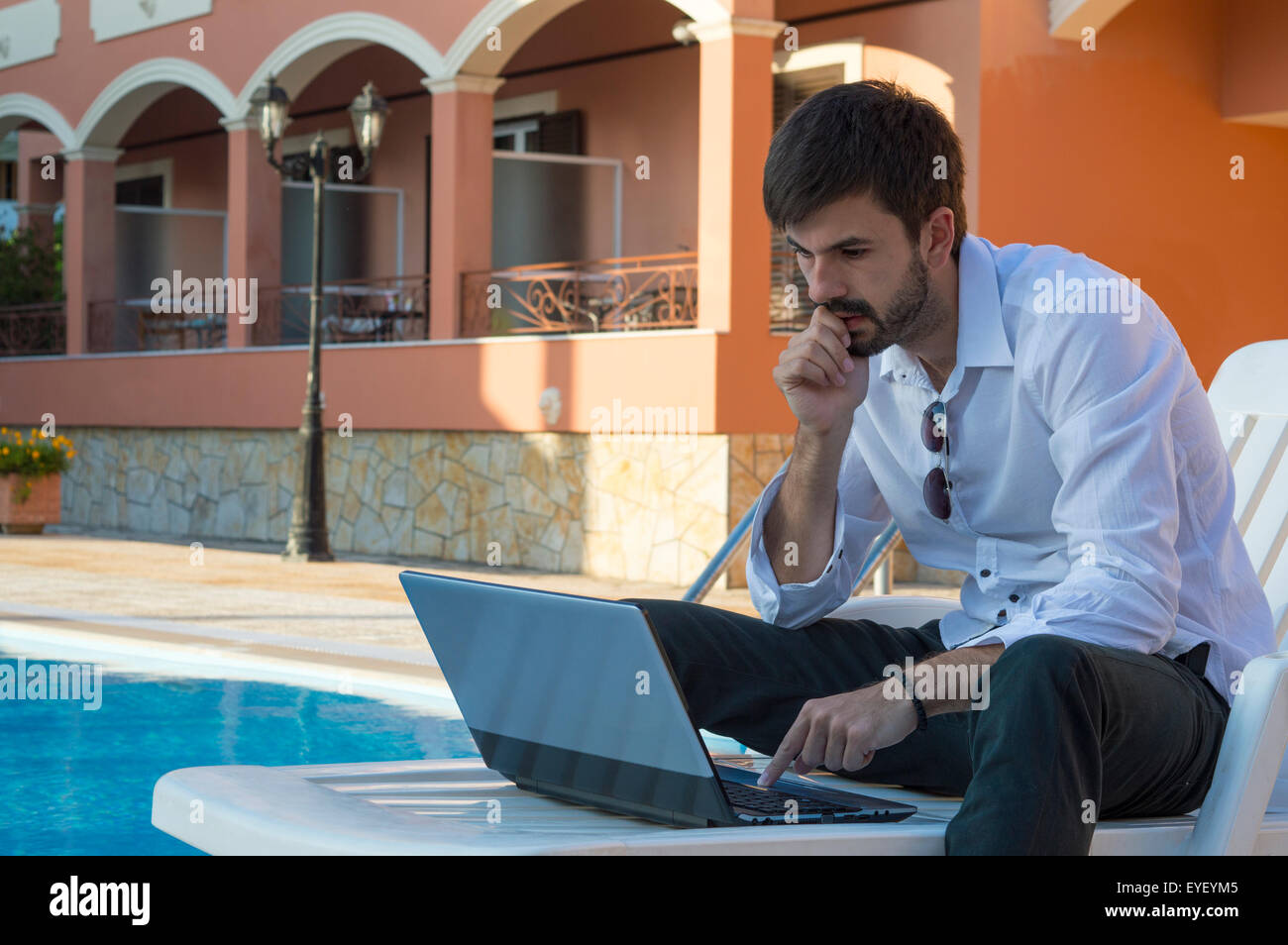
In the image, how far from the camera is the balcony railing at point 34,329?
17.1 meters

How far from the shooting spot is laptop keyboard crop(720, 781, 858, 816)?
2.20 m

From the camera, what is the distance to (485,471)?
12586 millimetres

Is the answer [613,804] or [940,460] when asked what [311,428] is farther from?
[613,804]

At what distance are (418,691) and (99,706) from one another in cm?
143

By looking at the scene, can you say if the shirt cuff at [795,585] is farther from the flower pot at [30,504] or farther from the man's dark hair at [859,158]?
the flower pot at [30,504]

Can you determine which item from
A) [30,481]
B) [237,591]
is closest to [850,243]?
[237,591]

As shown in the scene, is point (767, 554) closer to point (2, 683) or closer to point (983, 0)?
point (2, 683)

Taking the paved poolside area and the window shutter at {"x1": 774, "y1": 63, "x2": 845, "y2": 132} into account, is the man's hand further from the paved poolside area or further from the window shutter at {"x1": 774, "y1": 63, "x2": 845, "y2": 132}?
the window shutter at {"x1": 774, "y1": 63, "x2": 845, "y2": 132}

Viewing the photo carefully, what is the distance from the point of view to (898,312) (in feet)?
8.00

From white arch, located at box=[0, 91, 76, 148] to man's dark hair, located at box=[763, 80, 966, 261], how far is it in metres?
15.7

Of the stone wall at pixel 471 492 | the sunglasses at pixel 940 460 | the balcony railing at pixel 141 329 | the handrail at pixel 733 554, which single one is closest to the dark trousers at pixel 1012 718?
the sunglasses at pixel 940 460

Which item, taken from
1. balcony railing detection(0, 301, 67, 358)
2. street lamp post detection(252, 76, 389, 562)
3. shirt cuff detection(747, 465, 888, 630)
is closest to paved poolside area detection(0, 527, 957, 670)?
street lamp post detection(252, 76, 389, 562)

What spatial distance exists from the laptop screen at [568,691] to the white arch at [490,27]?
9847 millimetres
